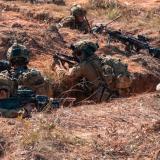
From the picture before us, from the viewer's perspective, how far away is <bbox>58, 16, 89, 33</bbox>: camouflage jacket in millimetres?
12625

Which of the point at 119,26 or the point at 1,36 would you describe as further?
the point at 119,26

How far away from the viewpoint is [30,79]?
7.12m

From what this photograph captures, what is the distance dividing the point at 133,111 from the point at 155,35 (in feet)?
23.1

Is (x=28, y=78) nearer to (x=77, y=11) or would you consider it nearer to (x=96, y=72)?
(x=96, y=72)

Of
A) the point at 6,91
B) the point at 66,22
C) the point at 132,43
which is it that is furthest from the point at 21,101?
the point at 66,22

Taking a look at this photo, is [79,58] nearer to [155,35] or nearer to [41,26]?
[41,26]

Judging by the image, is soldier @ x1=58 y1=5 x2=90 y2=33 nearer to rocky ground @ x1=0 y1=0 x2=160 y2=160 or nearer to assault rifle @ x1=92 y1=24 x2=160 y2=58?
assault rifle @ x1=92 y1=24 x2=160 y2=58

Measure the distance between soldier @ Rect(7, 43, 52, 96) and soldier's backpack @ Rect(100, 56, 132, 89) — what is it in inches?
54.9

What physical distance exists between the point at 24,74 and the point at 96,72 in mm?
1929

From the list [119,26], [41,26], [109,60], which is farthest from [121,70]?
[119,26]

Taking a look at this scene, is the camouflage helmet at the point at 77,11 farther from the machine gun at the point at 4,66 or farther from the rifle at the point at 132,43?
the machine gun at the point at 4,66

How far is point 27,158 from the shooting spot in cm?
489

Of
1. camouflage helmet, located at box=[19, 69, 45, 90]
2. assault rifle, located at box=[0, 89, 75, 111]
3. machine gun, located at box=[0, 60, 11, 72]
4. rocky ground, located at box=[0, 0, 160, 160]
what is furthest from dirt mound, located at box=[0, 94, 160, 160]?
machine gun, located at box=[0, 60, 11, 72]

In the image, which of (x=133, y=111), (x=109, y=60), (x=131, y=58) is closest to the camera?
(x=133, y=111)
